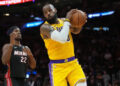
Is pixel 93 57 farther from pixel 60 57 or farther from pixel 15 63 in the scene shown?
pixel 60 57

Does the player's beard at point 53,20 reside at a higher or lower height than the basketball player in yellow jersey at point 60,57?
higher

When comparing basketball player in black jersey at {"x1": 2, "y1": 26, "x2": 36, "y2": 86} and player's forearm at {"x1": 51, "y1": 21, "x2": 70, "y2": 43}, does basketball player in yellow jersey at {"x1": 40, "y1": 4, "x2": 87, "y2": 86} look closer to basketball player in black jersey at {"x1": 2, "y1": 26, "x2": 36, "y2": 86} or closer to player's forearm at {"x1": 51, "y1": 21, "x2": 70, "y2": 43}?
player's forearm at {"x1": 51, "y1": 21, "x2": 70, "y2": 43}

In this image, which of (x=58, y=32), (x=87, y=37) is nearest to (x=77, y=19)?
(x=58, y=32)

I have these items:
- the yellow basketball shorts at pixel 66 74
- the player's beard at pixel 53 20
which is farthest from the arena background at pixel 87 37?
the yellow basketball shorts at pixel 66 74

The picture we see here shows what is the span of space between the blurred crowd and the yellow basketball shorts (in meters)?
4.77

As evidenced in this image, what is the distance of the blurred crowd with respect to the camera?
982 cm

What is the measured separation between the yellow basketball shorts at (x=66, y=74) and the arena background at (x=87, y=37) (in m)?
4.76

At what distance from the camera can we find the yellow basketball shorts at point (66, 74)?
418cm

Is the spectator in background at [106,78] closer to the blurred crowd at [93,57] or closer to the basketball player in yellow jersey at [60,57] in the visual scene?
the blurred crowd at [93,57]

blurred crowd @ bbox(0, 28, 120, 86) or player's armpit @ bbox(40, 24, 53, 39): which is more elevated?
player's armpit @ bbox(40, 24, 53, 39)

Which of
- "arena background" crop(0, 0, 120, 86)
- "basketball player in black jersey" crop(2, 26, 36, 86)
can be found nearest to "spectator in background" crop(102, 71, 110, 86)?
"arena background" crop(0, 0, 120, 86)

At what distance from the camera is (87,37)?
15.2 metres

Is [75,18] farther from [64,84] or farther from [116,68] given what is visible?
[116,68]

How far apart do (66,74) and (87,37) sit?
36.6ft
